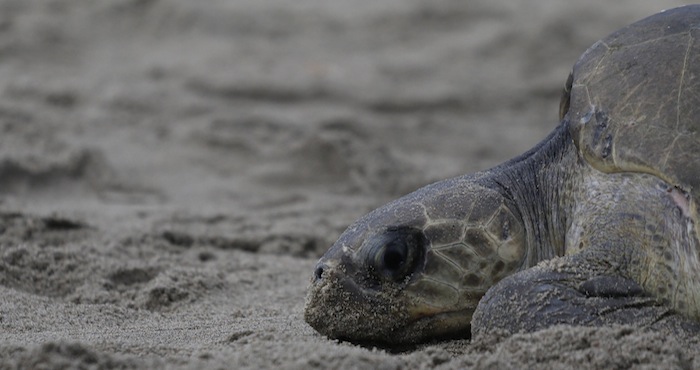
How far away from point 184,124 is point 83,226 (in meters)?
2.13

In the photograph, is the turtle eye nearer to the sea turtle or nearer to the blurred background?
the sea turtle

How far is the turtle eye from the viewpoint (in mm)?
2320

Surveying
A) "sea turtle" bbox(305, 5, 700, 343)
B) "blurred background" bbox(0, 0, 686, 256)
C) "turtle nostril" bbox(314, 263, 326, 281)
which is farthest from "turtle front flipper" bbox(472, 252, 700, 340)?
"blurred background" bbox(0, 0, 686, 256)

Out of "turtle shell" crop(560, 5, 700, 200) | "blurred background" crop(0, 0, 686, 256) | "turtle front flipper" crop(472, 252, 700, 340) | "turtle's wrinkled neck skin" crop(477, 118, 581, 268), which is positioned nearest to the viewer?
"turtle front flipper" crop(472, 252, 700, 340)

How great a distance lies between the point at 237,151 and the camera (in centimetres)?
542

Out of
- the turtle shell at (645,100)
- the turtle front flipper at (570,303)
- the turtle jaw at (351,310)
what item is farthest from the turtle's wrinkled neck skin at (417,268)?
the turtle shell at (645,100)

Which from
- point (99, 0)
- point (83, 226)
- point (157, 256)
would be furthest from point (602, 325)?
point (99, 0)

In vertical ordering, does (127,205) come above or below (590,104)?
below

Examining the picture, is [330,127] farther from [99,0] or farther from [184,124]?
[99,0]

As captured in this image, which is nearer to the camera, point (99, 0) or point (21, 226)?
point (21, 226)

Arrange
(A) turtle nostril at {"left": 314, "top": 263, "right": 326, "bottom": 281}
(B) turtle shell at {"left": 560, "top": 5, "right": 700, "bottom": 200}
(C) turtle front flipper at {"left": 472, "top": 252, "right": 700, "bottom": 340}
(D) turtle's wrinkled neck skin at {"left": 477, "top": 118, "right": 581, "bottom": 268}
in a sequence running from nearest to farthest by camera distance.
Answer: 1. (C) turtle front flipper at {"left": 472, "top": 252, "right": 700, "bottom": 340}
2. (B) turtle shell at {"left": 560, "top": 5, "right": 700, "bottom": 200}
3. (A) turtle nostril at {"left": 314, "top": 263, "right": 326, "bottom": 281}
4. (D) turtle's wrinkled neck skin at {"left": 477, "top": 118, "right": 581, "bottom": 268}

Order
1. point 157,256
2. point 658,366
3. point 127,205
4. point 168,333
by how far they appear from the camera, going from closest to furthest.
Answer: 1. point 658,366
2. point 168,333
3. point 157,256
4. point 127,205

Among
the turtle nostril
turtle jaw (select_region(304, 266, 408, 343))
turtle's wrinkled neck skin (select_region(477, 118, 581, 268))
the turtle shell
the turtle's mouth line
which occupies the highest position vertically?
the turtle shell

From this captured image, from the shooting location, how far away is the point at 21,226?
11.7 feet
